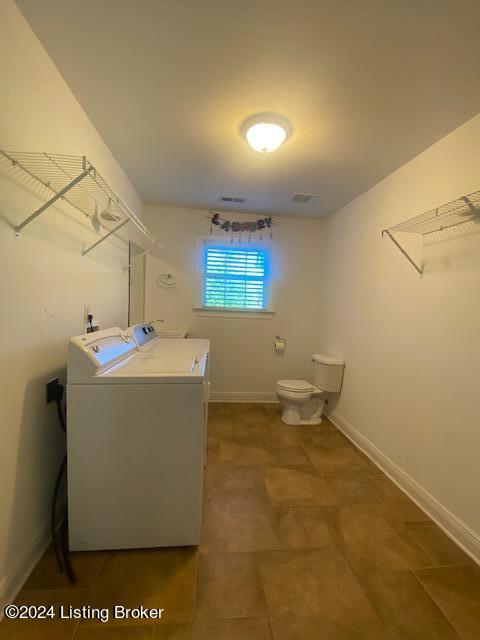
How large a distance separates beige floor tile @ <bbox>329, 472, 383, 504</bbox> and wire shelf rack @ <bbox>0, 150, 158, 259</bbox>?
226 centimetres

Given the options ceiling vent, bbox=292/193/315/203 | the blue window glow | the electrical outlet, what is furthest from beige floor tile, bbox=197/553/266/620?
ceiling vent, bbox=292/193/315/203

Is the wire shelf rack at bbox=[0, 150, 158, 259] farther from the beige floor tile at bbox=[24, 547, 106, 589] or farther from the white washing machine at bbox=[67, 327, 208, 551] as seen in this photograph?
the beige floor tile at bbox=[24, 547, 106, 589]

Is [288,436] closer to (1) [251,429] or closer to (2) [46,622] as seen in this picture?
(1) [251,429]

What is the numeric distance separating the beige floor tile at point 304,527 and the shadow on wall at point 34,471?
4.01 ft

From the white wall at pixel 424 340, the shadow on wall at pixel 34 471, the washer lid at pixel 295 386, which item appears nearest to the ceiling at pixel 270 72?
the white wall at pixel 424 340

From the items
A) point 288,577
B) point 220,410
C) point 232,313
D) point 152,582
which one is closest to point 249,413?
point 220,410

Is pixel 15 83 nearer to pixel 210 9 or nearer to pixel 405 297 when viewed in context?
pixel 210 9

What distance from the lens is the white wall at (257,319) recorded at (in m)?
3.34

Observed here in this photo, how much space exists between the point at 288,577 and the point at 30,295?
1.73 meters

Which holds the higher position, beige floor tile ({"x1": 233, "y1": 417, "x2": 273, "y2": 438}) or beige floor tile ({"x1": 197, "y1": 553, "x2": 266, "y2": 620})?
beige floor tile ({"x1": 197, "y1": 553, "x2": 266, "y2": 620})

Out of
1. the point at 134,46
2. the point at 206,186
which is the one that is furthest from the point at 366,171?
the point at 134,46

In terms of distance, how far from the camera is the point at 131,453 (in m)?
1.38

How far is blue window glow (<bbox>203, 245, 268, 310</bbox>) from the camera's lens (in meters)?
3.42

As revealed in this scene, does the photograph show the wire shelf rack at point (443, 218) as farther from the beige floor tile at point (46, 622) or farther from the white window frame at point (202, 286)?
the beige floor tile at point (46, 622)
